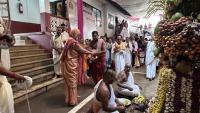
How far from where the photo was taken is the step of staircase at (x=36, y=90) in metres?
6.24

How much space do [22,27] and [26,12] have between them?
3.33 feet

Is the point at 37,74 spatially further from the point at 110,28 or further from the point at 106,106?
the point at 110,28

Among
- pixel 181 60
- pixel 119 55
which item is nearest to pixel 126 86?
pixel 119 55

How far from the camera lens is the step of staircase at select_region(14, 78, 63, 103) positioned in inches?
246

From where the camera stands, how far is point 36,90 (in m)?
7.02

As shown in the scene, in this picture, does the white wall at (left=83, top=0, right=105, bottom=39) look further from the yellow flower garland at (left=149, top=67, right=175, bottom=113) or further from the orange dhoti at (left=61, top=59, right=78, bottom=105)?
the yellow flower garland at (left=149, top=67, right=175, bottom=113)

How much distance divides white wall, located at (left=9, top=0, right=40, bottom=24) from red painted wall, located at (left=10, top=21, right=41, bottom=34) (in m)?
0.21

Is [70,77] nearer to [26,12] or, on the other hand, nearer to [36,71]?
[36,71]

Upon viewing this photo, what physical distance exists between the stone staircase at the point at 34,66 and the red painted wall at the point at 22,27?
97cm

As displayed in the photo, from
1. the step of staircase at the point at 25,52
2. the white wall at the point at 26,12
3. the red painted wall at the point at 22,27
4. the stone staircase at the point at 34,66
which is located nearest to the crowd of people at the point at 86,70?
the stone staircase at the point at 34,66

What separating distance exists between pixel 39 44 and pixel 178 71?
28.9 ft

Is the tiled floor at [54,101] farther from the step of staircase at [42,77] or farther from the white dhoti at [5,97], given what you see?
the white dhoti at [5,97]

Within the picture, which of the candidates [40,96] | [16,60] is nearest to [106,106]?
[40,96]

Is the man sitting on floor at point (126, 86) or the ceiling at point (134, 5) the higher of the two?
the ceiling at point (134, 5)
